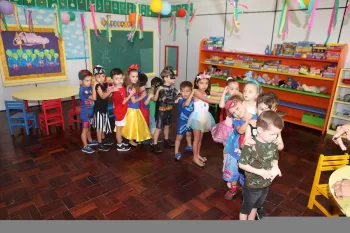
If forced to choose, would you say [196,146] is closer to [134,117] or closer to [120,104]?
[134,117]

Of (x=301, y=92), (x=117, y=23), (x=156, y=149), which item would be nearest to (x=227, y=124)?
(x=156, y=149)

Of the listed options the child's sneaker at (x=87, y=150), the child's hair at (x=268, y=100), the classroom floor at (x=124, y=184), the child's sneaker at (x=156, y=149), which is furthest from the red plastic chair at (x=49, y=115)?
the child's hair at (x=268, y=100)

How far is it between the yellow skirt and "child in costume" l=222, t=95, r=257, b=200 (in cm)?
173

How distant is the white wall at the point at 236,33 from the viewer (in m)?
5.09

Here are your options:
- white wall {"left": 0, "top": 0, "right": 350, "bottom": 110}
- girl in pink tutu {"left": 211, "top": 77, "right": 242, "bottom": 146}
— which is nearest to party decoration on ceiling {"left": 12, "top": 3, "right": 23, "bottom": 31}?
white wall {"left": 0, "top": 0, "right": 350, "bottom": 110}

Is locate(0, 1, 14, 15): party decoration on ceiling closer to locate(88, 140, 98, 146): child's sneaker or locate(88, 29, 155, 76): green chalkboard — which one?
A: locate(88, 29, 155, 76): green chalkboard

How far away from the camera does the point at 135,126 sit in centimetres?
403

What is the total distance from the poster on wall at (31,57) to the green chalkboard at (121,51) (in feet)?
3.16

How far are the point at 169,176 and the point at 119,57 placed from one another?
539 centimetres

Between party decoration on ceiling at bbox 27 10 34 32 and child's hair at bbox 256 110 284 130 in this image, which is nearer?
child's hair at bbox 256 110 284 130

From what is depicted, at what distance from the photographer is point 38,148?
13.7 feet

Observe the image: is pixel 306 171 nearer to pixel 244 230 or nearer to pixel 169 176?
pixel 169 176

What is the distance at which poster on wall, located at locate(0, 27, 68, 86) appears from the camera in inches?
228

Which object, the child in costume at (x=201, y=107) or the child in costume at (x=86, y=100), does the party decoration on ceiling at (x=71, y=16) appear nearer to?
the child in costume at (x=86, y=100)
